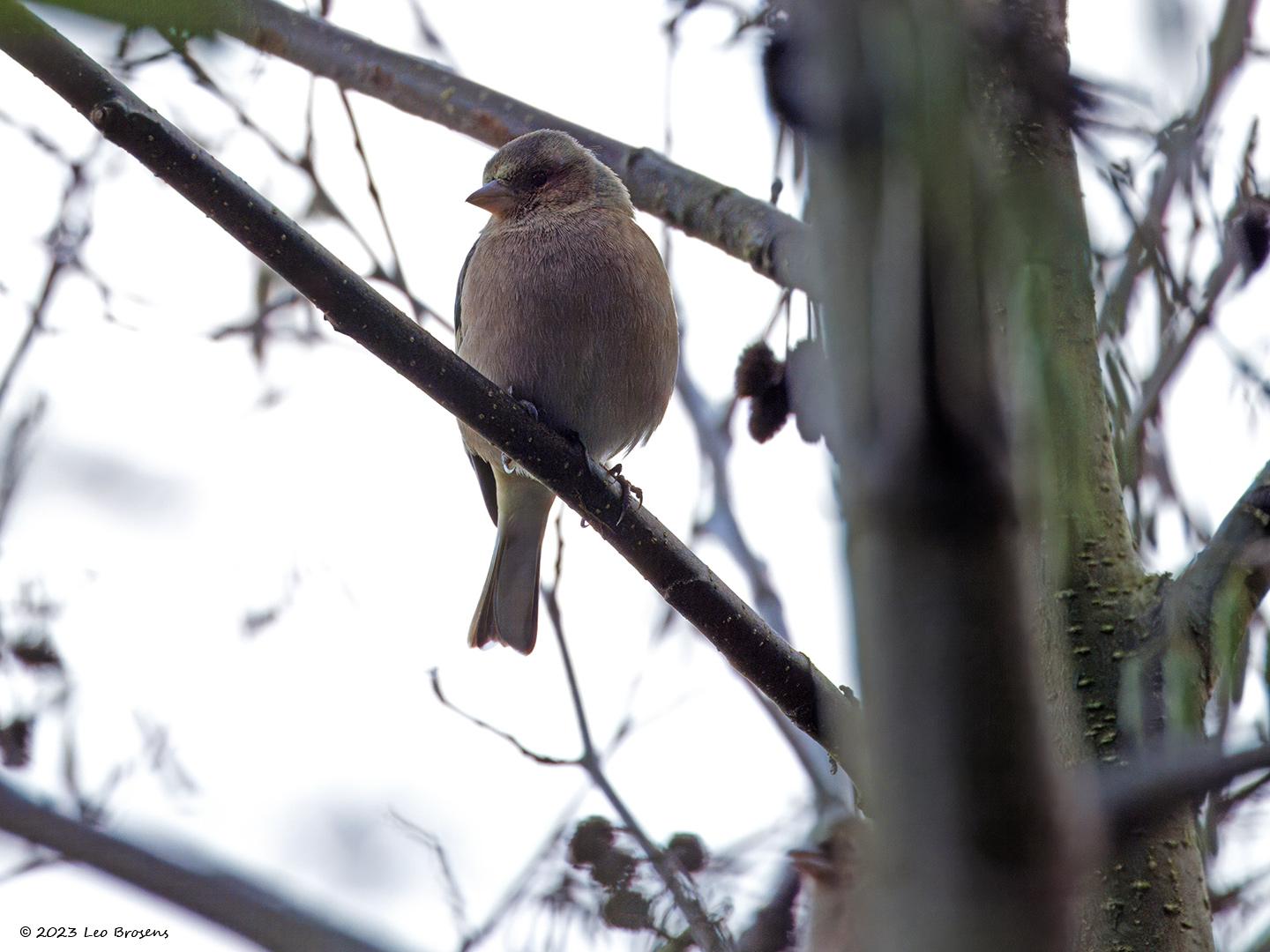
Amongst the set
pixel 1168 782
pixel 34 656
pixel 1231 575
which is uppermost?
pixel 34 656

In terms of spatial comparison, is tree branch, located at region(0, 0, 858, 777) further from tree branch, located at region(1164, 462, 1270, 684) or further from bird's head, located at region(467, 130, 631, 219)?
bird's head, located at region(467, 130, 631, 219)

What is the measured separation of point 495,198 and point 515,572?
4.52ft

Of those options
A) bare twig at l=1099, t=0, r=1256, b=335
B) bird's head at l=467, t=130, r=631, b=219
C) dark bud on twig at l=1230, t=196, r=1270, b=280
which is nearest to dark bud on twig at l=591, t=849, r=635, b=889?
bare twig at l=1099, t=0, r=1256, b=335

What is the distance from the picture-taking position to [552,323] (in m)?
4.31

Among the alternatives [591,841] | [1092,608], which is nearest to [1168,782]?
[1092,608]

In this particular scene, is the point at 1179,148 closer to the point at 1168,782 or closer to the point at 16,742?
the point at 1168,782

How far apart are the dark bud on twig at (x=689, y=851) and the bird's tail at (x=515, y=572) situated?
156 centimetres

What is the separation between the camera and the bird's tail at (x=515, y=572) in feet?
15.9

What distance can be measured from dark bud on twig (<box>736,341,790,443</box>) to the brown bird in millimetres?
721

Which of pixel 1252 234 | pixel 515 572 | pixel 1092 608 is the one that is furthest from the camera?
pixel 515 572

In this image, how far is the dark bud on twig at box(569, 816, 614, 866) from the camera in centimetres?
325

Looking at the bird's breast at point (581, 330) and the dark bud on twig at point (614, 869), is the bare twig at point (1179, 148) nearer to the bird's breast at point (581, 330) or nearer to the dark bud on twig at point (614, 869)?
the dark bud on twig at point (614, 869)

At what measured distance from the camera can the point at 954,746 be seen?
0.85m

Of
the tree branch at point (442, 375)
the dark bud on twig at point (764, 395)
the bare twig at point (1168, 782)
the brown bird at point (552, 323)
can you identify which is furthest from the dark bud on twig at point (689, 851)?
the bare twig at point (1168, 782)
